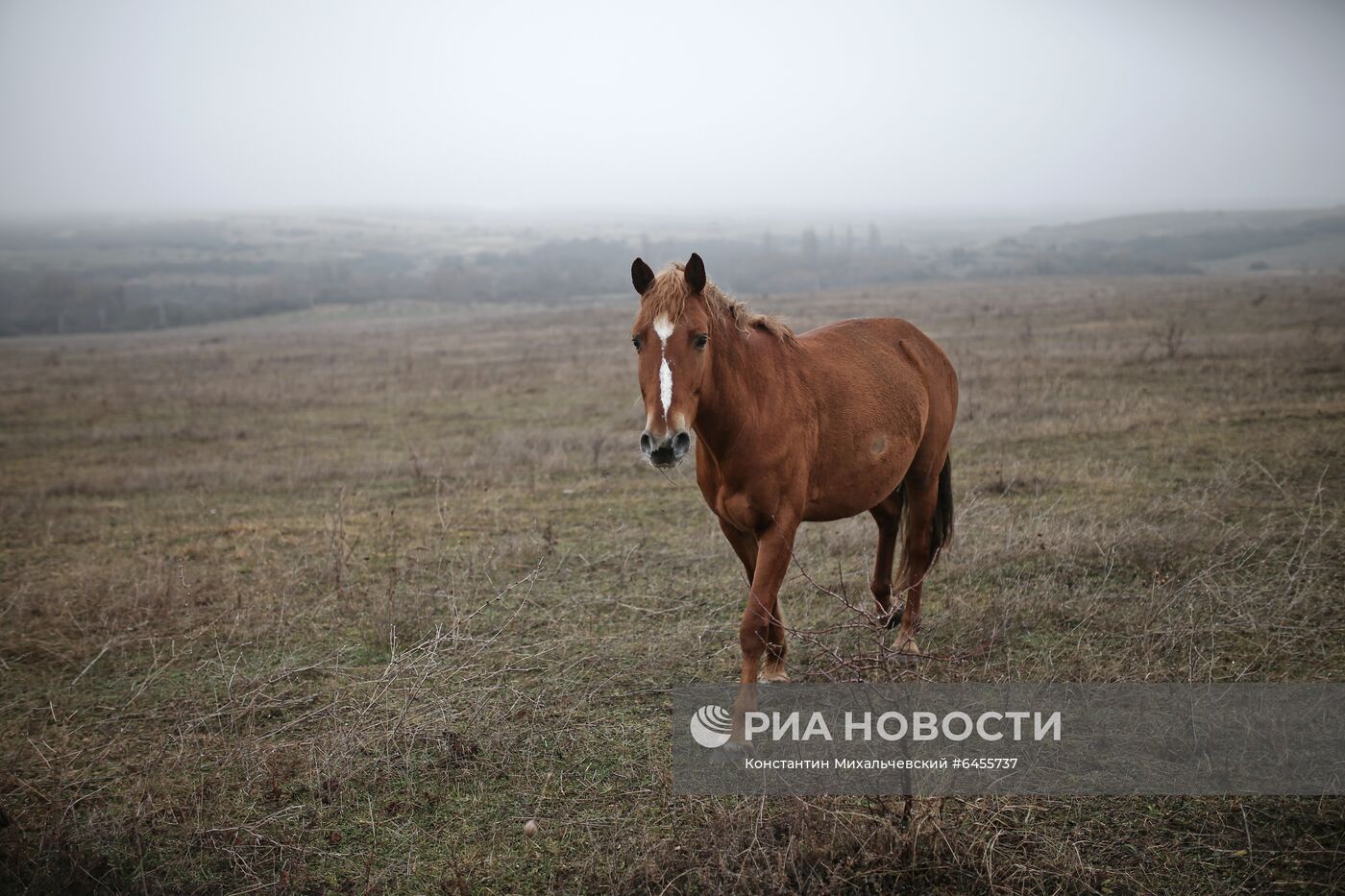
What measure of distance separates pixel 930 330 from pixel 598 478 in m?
21.4

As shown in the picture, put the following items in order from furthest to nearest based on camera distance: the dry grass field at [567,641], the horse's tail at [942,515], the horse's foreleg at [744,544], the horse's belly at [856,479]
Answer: the horse's tail at [942,515] < the horse's belly at [856,479] < the horse's foreleg at [744,544] < the dry grass field at [567,641]

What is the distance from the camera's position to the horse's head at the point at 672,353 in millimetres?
4125

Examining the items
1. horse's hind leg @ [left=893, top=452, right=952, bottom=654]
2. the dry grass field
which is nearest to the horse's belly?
horse's hind leg @ [left=893, top=452, right=952, bottom=654]

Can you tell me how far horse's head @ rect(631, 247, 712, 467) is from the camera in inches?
162

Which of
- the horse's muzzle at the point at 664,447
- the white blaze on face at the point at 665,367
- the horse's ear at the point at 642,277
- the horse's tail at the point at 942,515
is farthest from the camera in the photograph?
the horse's tail at the point at 942,515

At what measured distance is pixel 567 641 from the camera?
603 cm

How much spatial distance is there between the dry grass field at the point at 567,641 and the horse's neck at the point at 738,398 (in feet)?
4.07

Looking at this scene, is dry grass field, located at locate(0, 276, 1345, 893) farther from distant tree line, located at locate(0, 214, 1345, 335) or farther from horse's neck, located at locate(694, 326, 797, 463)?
distant tree line, located at locate(0, 214, 1345, 335)

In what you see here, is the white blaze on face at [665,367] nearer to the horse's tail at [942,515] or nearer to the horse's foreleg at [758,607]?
the horse's foreleg at [758,607]

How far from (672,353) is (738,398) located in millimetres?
590

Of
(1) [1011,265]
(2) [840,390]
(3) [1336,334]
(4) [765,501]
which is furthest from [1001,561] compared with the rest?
(1) [1011,265]

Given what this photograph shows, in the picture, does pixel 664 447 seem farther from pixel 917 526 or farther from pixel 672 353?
pixel 917 526

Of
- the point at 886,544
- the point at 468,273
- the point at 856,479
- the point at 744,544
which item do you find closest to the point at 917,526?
the point at 886,544

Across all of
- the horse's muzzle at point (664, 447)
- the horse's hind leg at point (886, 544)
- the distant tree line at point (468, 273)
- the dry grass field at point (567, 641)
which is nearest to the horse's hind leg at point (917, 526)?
the horse's hind leg at point (886, 544)
